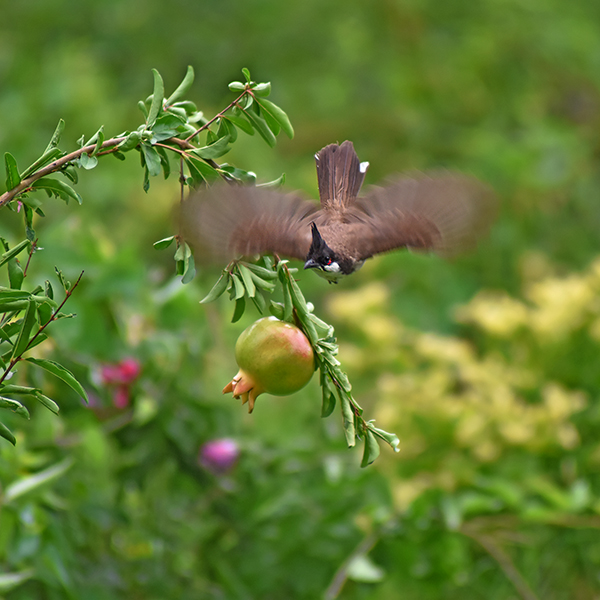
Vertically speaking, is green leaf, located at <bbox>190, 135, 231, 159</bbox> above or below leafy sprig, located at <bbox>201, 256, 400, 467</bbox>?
above

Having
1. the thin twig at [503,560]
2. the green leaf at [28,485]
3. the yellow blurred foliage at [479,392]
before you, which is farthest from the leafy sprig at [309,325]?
the yellow blurred foliage at [479,392]

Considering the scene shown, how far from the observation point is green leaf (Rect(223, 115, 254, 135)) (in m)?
0.75

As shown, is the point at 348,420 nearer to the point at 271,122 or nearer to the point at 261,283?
the point at 261,283

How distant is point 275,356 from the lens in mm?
701

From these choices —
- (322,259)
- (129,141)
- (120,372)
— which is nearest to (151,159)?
(129,141)

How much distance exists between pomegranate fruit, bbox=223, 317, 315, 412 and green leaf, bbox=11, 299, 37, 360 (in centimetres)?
19

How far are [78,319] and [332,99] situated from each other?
8.11 feet

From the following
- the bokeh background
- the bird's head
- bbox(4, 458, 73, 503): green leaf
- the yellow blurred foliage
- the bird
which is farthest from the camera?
the yellow blurred foliage

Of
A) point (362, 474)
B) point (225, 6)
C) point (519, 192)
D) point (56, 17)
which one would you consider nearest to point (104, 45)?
point (56, 17)

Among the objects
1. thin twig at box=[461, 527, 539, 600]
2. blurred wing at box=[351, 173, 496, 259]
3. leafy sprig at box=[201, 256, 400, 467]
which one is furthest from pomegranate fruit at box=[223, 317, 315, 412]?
thin twig at box=[461, 527, 539, 600]

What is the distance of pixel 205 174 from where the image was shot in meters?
0.75

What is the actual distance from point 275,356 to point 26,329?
21cm

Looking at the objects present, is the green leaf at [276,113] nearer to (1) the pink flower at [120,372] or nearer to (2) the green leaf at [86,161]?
(2) the green leaf at [86,161]

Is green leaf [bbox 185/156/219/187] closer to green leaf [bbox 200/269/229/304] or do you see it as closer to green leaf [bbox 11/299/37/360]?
green leaf [bbox 200/269/229/304]
